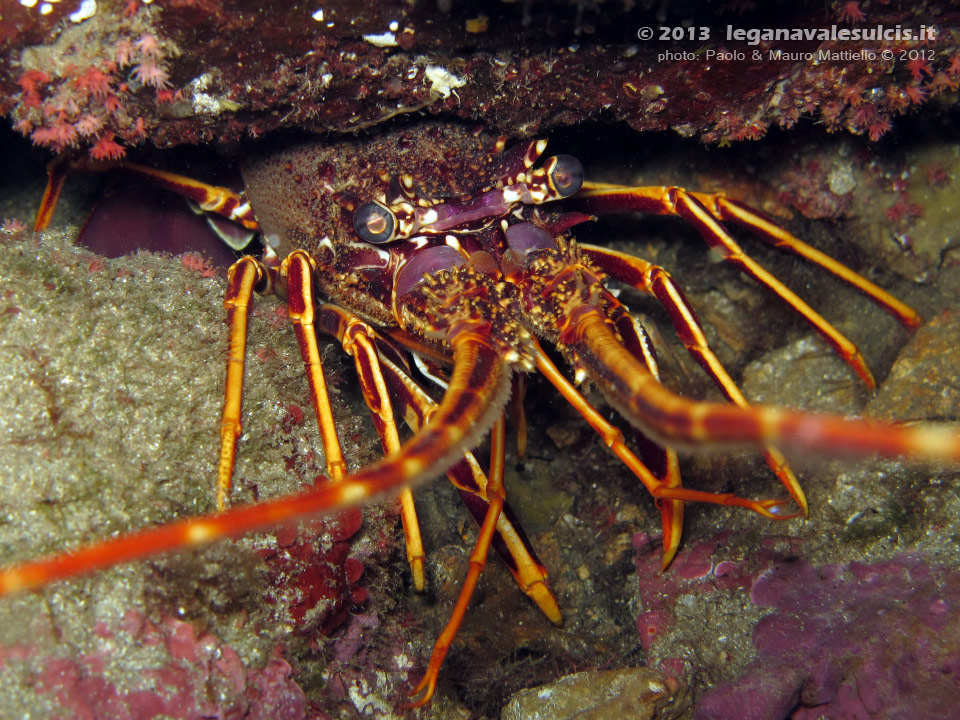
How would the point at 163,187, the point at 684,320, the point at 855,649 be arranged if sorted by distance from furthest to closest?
the point at 163,187 → the point at 684,320 → the point at 855,649

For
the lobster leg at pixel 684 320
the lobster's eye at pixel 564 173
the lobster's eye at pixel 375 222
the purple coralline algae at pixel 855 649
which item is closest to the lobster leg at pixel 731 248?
the lobster leg at pixel 684 320

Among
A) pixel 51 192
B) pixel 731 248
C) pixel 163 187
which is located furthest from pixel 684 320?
pixel 51 192

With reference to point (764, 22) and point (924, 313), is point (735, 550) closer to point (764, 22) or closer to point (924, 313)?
point (924, 313)

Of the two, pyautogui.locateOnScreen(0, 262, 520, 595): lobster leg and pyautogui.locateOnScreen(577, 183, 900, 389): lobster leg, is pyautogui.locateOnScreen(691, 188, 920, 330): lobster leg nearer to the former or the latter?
pyautogui.locateOnScreen(577, 183, 900, 389): lobster leg

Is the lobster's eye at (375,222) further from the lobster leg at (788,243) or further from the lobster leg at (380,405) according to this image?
the lobster leg at (788,243)

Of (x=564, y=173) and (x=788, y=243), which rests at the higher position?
(x=564, y=173)

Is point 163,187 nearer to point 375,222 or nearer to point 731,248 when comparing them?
point 375,222

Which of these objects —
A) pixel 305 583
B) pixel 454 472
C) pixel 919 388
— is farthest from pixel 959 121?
pixel 305 583

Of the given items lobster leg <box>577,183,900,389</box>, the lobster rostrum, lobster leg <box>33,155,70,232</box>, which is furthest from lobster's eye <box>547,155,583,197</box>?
lobster leg <box>33,155,70,232</box>

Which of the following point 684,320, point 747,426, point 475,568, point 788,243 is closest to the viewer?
point 747,426
